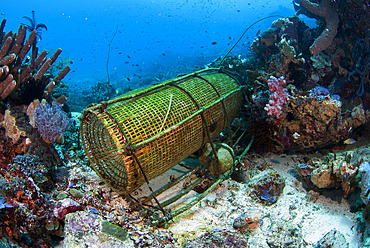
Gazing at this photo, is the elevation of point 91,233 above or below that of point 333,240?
above

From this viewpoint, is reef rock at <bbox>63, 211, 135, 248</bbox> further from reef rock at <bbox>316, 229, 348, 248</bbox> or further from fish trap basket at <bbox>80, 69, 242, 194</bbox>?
reef rock at <bbox>316, 229, 348, 248</bbox>

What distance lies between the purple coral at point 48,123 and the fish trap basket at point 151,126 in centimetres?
101

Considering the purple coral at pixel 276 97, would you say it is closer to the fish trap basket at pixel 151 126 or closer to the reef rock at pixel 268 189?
the fish trap basket at pixel 151 126

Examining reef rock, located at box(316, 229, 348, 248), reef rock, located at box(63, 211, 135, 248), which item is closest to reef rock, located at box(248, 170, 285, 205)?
reef rock, located at box(316, 229, 348, 248)

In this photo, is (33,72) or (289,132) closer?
(289,132)

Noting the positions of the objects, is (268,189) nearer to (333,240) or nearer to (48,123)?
(333,240)

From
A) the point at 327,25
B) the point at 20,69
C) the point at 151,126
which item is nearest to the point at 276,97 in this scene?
the point at 151,126

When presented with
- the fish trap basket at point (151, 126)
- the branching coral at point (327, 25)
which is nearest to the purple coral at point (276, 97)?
the fish trap basket at point (151, 126)

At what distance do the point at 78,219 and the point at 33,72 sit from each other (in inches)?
189

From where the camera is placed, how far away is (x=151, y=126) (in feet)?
10.8

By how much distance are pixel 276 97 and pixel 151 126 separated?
118 inches

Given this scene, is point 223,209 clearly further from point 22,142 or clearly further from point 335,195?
point 22,142

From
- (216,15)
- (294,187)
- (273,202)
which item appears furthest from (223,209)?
(216,15)

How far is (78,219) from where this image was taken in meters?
2.51
